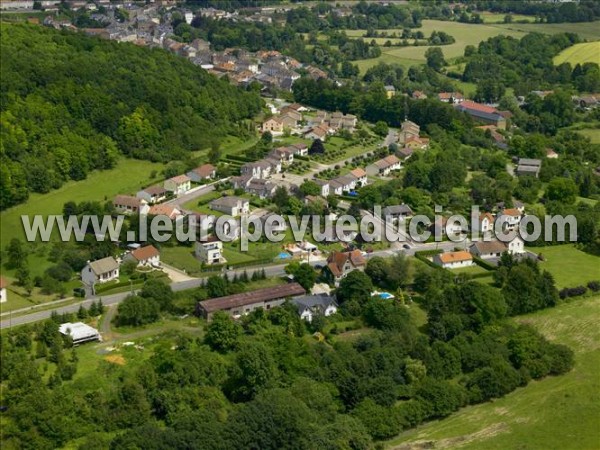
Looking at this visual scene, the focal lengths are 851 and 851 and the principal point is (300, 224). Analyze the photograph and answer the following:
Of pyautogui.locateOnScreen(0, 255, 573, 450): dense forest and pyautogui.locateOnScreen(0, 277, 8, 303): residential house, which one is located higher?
pyautogui.locateOnScreen(0, 277, 8, 303): residential house

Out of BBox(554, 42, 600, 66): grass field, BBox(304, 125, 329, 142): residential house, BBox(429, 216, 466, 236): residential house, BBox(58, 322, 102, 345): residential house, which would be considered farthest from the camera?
BBox(554, 42, 600, 66): grass field

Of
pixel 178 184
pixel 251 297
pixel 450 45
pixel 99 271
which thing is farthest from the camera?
pixel 450 45

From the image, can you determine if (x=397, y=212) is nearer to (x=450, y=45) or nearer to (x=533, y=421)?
(x=533, y=421)

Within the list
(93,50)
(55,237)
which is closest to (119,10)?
(93,50)

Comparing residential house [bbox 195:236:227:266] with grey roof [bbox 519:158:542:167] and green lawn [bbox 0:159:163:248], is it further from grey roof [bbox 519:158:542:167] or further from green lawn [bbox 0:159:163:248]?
grey roof [bbox 519:158:542:167]

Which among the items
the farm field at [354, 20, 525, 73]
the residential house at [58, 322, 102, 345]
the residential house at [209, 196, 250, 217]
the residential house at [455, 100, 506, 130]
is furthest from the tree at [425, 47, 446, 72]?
the residential house at [58, 322, 102, 345]

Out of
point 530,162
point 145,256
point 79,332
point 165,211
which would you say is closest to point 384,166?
point 530,162

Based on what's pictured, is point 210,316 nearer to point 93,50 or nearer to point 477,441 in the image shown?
point 477,441

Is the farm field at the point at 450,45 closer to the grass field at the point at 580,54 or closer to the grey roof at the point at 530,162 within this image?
the grass field at the point at 580,54
